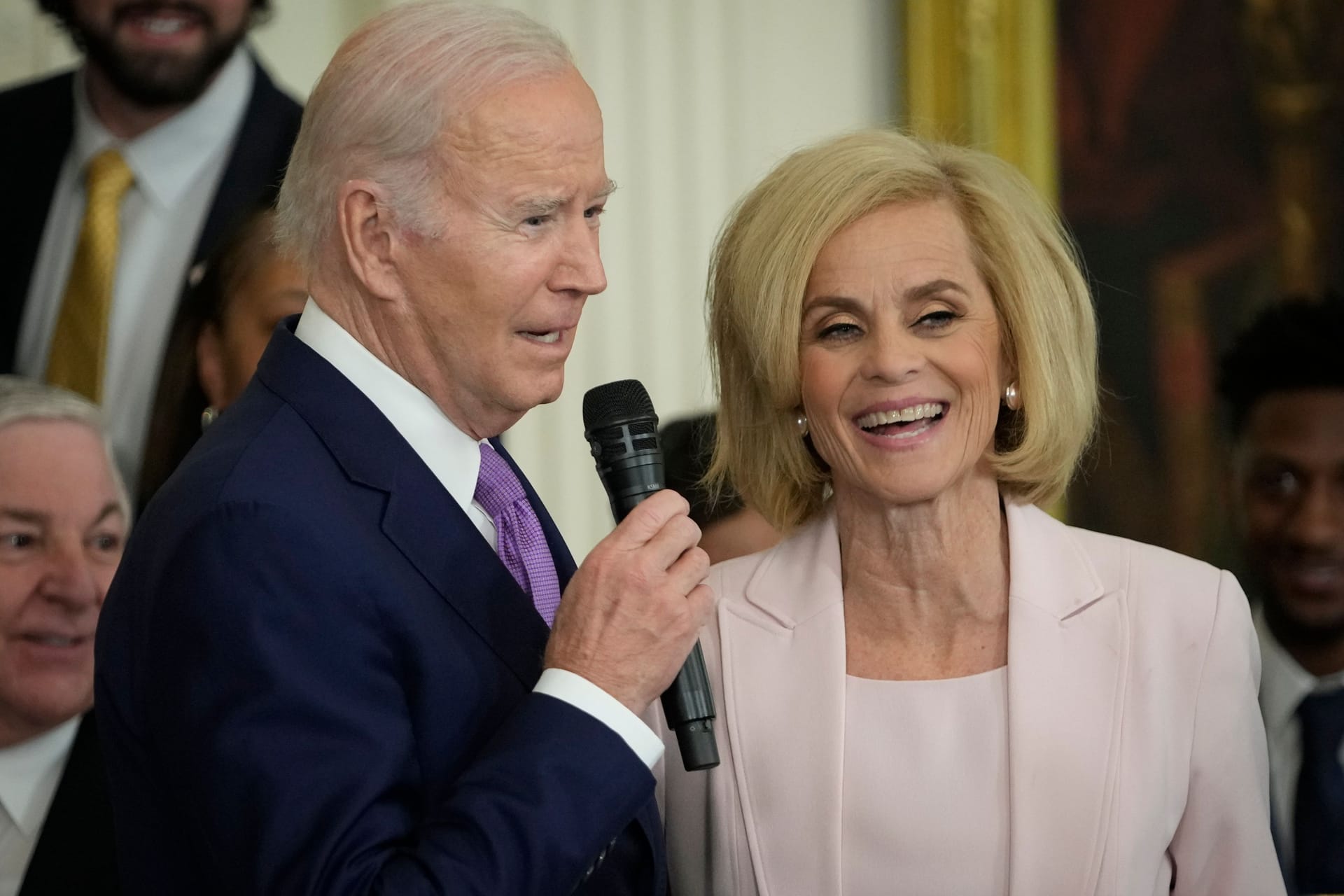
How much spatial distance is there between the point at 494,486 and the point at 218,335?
4.70ft

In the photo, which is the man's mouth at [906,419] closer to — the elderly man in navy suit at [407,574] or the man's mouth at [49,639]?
the elderly man in navy suit at [407,574]

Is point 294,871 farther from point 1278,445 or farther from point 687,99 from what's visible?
point 687,99

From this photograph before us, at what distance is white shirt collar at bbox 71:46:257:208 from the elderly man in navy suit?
169cm

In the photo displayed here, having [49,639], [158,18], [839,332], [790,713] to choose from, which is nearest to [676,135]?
[158,18]

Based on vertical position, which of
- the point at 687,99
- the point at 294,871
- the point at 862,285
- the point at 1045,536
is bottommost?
the point at 294,871

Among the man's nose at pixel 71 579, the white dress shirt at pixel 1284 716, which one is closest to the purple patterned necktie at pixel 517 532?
the man's nose at pixel 71 579

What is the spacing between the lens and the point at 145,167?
3504 millimetres

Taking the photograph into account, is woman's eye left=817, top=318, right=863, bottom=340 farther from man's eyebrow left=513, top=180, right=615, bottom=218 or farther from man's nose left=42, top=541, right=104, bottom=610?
man's nose left=42, top=541, right=104, bottom=610

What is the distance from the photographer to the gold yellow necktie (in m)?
3.44

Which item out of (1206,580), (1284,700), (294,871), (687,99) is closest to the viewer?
(294,871)

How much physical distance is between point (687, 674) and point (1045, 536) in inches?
26.5

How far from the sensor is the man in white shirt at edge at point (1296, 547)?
2975mm

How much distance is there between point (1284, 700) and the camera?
3.17m

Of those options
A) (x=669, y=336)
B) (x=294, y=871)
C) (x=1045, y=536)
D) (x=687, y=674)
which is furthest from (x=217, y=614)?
(x=669, y=336)
